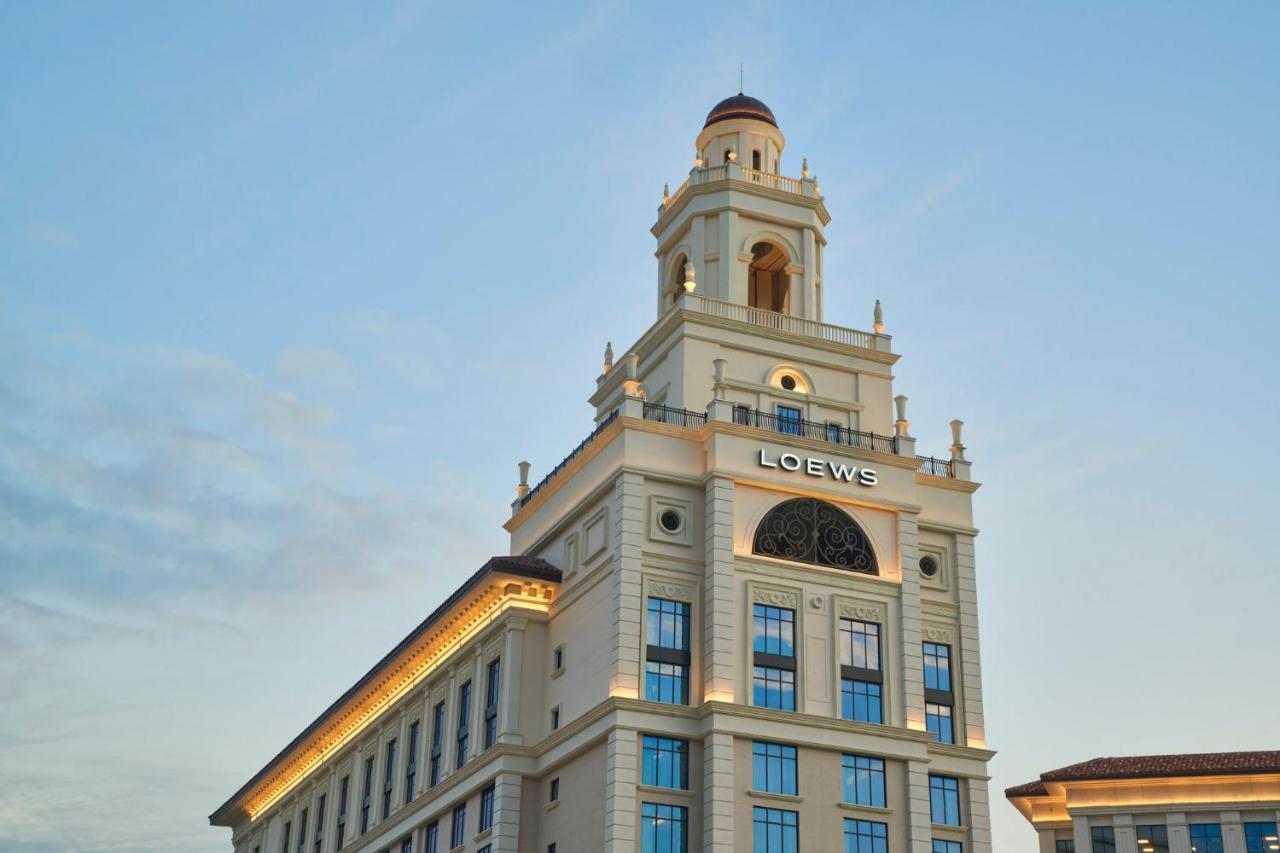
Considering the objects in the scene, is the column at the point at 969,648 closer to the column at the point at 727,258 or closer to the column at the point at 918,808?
the column at the point at 918,808

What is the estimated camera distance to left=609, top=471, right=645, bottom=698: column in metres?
53.7

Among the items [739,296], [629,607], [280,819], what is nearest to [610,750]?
[629,607]

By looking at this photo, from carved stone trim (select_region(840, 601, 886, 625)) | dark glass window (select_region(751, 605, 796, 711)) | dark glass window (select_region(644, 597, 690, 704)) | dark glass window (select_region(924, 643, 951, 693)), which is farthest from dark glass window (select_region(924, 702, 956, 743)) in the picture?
dark glass window (select_region(644, 597, 690, 704))

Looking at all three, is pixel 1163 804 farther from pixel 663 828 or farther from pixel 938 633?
pixel 663 828

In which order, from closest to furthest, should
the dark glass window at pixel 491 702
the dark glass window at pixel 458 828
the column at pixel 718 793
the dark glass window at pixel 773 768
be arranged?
the column at pixel 718 793
the dark glass window at pixel 773 768
the dark glass window at pixel 491 702
the dark glass window at pixel 458 828

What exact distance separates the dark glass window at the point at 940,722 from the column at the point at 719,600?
8.18m

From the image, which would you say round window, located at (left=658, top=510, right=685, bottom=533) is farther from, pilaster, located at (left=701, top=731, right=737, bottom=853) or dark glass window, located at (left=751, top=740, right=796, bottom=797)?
dark glass window, located at (left=751, top=740, right=796, bottom=797)

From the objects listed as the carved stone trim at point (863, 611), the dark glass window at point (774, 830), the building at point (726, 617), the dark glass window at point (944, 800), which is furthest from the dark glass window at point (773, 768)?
the dark glass window at point (944, 800)

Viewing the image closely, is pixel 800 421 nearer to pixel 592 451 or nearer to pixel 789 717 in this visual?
pixel 592 451

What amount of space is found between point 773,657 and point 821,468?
24.0ft

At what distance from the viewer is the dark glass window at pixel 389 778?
Result: 229ft

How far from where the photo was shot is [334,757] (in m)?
77.8

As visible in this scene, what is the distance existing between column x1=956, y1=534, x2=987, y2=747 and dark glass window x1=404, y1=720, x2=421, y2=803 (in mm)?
22878

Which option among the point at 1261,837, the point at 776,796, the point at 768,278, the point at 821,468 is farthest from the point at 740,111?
the point at 1261,837
